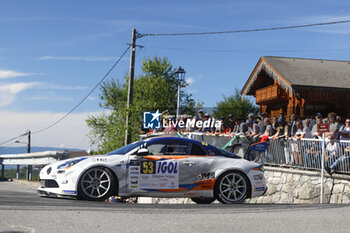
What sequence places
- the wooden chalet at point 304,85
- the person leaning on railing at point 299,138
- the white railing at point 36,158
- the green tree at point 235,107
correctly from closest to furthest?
the person leaning on railing at point 299,138
the wooden chalet at point 304,85
the white railing at point 36,158
the green tree at point 235,107

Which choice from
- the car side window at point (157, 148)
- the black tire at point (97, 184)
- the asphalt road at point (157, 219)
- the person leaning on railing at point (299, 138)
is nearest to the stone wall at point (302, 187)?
the person leaning on railing at point (299, 138)

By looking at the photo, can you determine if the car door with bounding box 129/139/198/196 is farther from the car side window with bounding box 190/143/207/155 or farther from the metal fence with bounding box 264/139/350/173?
the metal fence with bounding box 264/139/350/173

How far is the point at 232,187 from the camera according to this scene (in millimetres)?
10422

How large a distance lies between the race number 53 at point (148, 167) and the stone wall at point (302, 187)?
220 inches

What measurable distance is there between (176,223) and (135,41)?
19689 millimetres

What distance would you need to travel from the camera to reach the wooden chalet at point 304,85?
28297 mm

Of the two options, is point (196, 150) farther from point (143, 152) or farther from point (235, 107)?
point (235, 107)

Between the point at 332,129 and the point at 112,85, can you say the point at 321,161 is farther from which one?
the point at 112,85

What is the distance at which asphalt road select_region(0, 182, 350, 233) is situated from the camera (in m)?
5.98

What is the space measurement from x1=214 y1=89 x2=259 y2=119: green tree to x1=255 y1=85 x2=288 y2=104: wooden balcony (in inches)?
953

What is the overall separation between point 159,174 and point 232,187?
1.64 m

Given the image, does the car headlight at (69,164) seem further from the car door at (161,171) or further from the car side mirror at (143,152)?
the car side mirror at (143,152)

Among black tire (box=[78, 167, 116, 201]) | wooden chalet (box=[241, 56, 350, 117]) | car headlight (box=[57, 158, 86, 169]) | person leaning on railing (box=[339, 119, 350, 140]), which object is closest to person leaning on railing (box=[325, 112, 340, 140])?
person leaning on railing (box=[339, 119, 350, 140])

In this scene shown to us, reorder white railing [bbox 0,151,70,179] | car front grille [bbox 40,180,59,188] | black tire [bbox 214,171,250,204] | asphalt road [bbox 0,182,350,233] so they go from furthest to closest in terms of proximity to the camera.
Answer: white railing [bbox 0,151,70,179] → black tire [bbox 214,171,250,204] → car front grille [bbox 40,180,59,188] → asphalt road [bbox 0,182,350,233]
